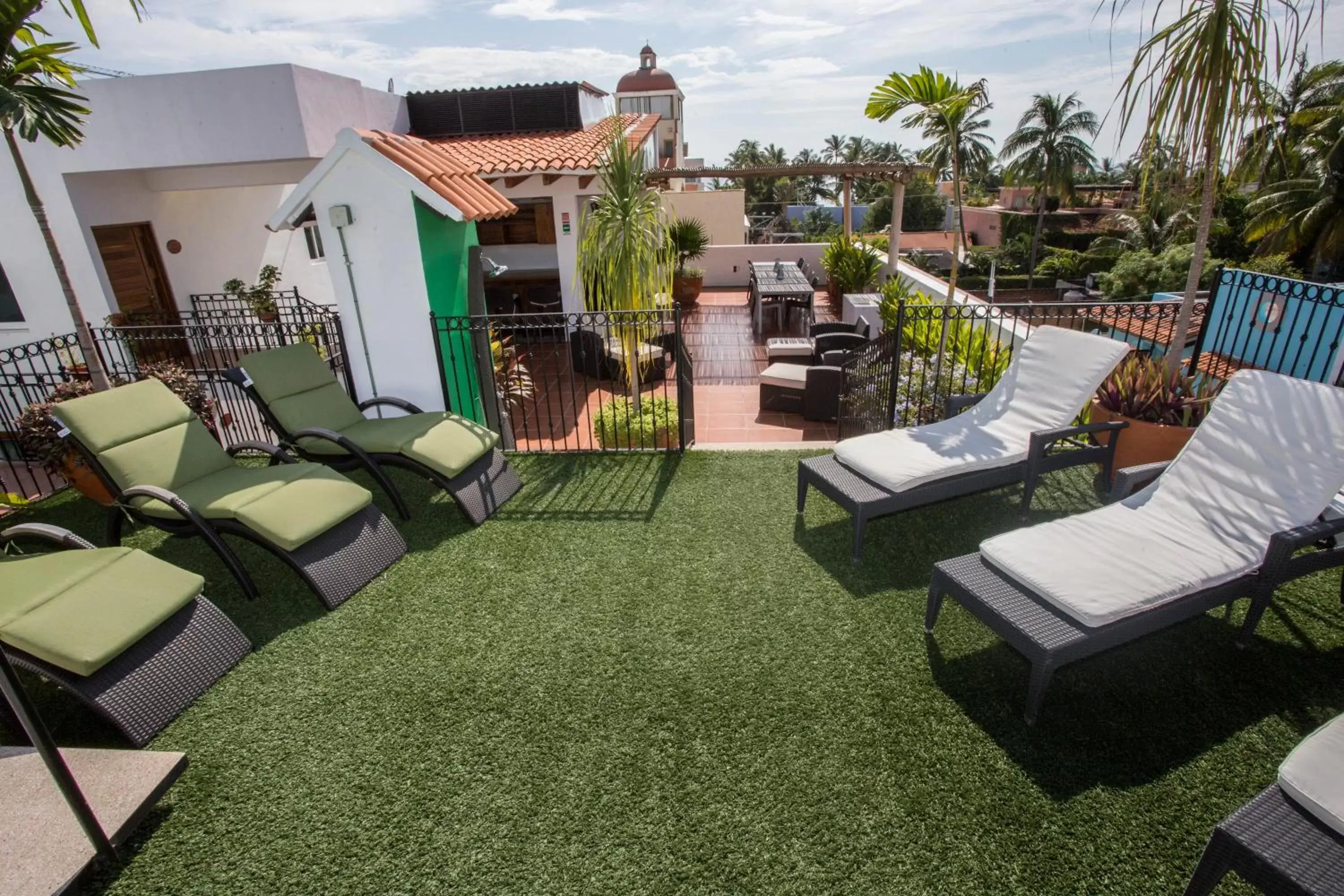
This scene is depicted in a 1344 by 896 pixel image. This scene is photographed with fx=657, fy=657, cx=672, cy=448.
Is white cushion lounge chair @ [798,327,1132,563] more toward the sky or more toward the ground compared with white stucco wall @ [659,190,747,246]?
more toward the ground

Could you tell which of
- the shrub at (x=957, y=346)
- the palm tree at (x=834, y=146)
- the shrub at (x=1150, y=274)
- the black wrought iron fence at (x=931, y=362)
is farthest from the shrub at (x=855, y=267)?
the palm tree at (x=834, y=146)

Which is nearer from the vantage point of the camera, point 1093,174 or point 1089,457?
point 1089,457

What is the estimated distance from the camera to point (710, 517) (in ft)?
16.7

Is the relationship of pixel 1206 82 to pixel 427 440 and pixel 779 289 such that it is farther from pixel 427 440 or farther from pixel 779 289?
pixel 779 289

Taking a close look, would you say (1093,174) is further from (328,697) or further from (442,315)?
(328,697)

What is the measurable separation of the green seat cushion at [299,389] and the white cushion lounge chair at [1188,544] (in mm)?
4822

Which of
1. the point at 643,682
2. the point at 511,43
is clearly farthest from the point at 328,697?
the point at 511,43

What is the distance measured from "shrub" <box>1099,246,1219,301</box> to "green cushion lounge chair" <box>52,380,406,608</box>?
23.9 m

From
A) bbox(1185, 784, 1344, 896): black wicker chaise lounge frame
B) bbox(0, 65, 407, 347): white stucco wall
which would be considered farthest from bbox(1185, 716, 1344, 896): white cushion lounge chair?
bbox(0, 65, 407, 347): white stucco wall

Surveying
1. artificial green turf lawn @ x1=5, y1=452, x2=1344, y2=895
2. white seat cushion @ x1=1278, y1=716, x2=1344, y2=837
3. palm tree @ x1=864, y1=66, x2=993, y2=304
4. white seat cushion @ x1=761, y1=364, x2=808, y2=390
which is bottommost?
artificial green turf lawn @ x1=5, y1=452, x2=1344, y2=895

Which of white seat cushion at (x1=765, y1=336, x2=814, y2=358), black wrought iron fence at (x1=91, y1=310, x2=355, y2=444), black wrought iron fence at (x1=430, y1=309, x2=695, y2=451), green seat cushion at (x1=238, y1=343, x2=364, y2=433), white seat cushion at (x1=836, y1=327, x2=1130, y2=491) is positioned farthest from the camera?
white seat cushion at (x1=765, y1=336, x2=814, y2=358)

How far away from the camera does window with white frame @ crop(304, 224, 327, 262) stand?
1311cm

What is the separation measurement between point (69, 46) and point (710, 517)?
642 cm

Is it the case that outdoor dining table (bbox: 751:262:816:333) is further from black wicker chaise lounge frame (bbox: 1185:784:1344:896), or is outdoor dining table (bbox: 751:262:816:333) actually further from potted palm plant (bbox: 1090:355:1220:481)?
black wicker chaise lounge frame (bbox: 1185:784:1344:896)
